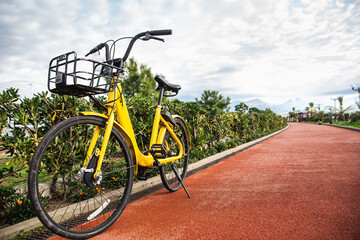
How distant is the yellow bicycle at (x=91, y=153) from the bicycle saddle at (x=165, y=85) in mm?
13

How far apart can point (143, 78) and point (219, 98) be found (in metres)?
25.3

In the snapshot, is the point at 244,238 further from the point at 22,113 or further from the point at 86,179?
the point at 22,113

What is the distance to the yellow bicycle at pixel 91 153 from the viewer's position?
1.78 m

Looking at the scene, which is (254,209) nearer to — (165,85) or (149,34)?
(165,85)

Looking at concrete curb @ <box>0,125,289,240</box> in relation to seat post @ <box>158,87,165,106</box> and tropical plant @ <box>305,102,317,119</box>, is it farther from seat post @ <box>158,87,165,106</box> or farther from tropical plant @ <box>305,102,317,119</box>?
tropical plant @ <box>305,102,317,119</box>

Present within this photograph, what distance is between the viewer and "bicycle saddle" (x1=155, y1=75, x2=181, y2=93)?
9.97 feet

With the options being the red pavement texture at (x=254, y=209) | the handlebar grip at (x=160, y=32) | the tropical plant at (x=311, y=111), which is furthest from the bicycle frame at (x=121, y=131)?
the tropical plant at (x=311, y=111)

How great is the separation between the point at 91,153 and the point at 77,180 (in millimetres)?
262

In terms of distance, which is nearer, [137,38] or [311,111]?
[137,38]

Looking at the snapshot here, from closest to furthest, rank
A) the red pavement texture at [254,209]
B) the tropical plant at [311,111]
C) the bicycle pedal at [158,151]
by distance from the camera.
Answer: the red pavement texture at [254,209] < the bicycle pedal at [158,151] < the tropical plant at [311,111]

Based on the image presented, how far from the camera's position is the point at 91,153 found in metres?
2.10

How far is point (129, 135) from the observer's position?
251cm

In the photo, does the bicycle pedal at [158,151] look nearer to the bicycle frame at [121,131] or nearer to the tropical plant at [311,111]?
the bicycle frame at [121,131]

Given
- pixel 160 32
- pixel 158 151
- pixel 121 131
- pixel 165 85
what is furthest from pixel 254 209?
pixel 160 32
